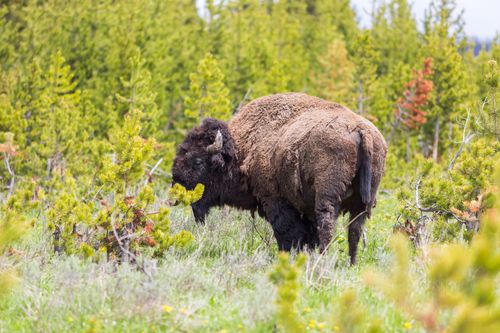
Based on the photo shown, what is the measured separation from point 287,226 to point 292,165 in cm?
67

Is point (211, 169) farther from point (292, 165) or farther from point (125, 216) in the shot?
point (125, 216)

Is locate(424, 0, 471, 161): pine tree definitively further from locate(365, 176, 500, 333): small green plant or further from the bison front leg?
locate(365, 176, 500, 333): small green plant

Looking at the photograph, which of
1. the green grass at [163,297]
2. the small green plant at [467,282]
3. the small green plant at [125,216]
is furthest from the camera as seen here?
the small green plant at [125,216]

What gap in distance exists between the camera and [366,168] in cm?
589

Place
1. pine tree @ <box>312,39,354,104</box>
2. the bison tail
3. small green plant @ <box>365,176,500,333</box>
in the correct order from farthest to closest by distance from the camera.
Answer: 1. pine tree @ <box>312,39,354,104</box>
2. the bison tail
3. small green plant @ <box>365,176,500,333</box>

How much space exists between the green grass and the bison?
67cm

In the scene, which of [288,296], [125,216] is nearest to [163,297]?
[288,296]

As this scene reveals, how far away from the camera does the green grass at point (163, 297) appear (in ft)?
13.3

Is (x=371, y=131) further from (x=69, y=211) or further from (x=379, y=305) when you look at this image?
(x=69, y=211)

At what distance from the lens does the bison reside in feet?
19.5

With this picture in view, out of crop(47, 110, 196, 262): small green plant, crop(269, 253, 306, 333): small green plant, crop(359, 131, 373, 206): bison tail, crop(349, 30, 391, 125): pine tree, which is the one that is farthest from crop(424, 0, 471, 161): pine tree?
crop(269, 253, 306, 333): small green plant

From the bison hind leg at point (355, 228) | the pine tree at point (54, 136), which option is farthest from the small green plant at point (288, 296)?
the pine tree at point (54, 136)

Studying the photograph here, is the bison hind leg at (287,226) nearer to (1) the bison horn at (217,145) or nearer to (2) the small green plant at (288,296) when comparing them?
(1) the bison horn at (217,145)

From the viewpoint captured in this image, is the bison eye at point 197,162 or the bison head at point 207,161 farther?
the bison eye at point 197,162
